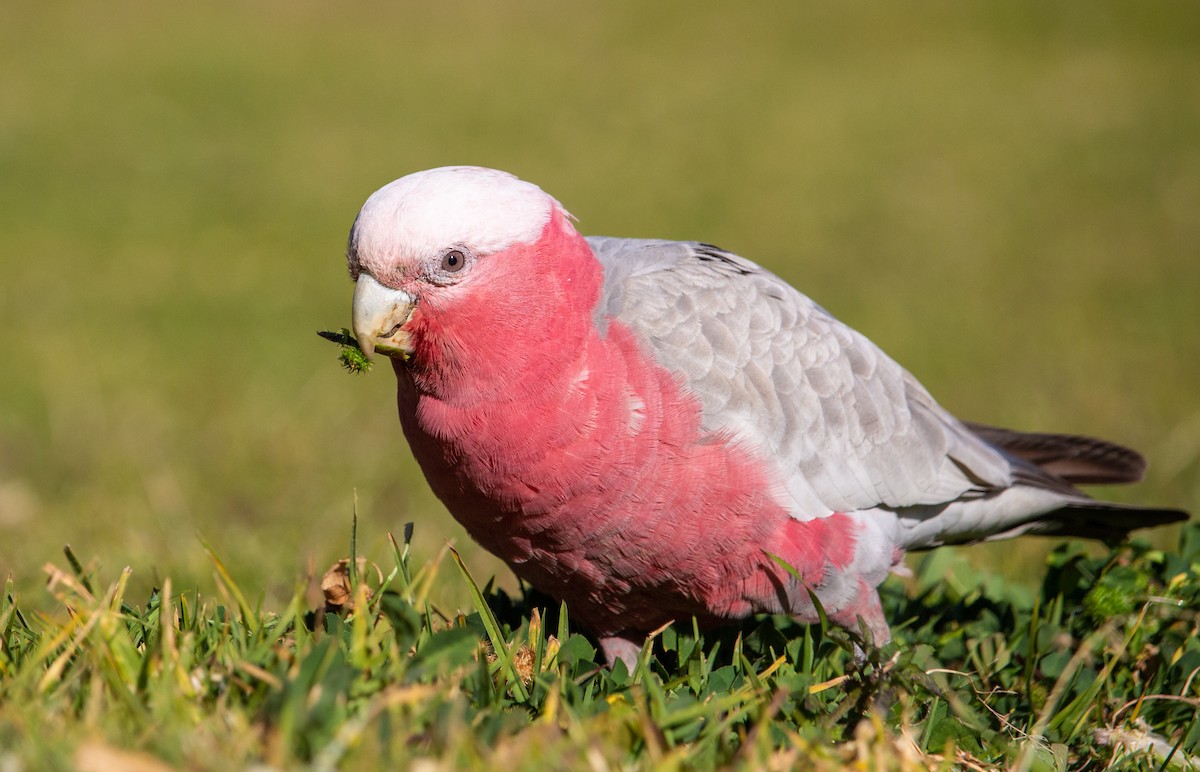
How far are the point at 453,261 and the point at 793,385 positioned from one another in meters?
1.16

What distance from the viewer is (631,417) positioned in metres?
3.23

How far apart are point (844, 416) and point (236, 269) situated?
8.08 metres

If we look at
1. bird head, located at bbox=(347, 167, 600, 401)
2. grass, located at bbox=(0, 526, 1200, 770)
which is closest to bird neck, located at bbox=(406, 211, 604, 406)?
bird head, located at bbox=(347, 167, 600, 401)

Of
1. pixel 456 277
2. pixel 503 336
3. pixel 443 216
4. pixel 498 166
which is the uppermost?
pixel 498 166

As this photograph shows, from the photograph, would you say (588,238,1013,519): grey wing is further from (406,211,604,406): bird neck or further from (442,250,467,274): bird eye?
(442,250,467,274): bird eye

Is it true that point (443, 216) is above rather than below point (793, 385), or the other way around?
above

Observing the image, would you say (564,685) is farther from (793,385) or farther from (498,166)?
(498,166)

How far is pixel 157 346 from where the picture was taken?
8.85m

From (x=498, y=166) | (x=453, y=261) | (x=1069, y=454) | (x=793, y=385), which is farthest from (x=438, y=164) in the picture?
(x=453, y=261)

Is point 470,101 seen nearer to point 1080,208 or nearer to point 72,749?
point 1080,208

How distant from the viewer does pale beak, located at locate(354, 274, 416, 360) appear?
310 cm

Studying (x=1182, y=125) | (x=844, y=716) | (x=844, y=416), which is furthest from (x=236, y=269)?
(x=1182, y=125)

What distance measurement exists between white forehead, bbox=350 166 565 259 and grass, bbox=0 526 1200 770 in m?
0.83

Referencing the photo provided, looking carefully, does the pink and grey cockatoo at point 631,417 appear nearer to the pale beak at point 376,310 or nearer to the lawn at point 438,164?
the pale beak at point 376,310
